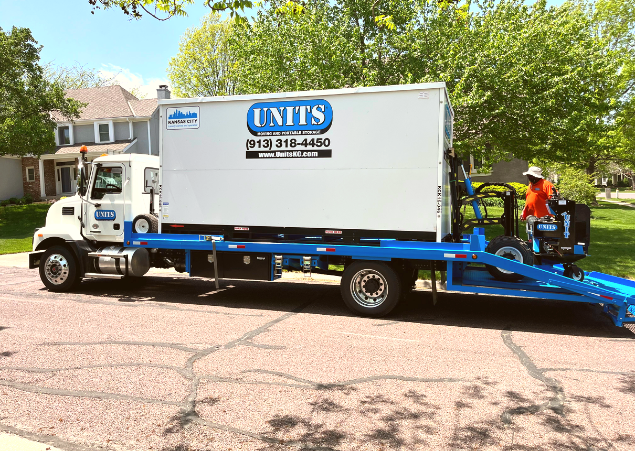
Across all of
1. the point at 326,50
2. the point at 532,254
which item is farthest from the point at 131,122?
the point at 532,254

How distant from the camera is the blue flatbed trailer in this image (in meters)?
7.12

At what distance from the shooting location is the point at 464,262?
7.75m

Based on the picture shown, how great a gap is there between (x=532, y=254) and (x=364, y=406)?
14.7ft

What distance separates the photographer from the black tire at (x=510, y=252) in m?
7.74

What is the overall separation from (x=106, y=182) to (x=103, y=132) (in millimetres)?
28656

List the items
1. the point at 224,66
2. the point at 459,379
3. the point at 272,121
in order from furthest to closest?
1. the point at 224,66
2. the point at 272,121
3. the point at 459,379

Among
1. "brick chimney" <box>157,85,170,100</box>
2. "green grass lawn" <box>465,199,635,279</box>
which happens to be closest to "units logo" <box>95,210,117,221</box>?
"green grass lawn" <box>465,199,635,279</box>

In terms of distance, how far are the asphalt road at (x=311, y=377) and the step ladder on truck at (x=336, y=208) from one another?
2.20 feet

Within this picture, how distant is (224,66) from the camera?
38312 millimetres

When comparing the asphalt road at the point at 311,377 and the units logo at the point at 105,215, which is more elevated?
the units logo at the point at 105,215

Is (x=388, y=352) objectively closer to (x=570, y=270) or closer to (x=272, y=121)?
(x=570, y=270)

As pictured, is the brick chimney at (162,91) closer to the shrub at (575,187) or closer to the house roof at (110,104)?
the house roof at (110,104)

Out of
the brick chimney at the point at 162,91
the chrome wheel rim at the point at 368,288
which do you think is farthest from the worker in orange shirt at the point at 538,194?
the brick chimney at the point at 162,91

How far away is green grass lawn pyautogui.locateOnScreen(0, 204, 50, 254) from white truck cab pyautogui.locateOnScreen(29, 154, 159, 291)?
353 inches
